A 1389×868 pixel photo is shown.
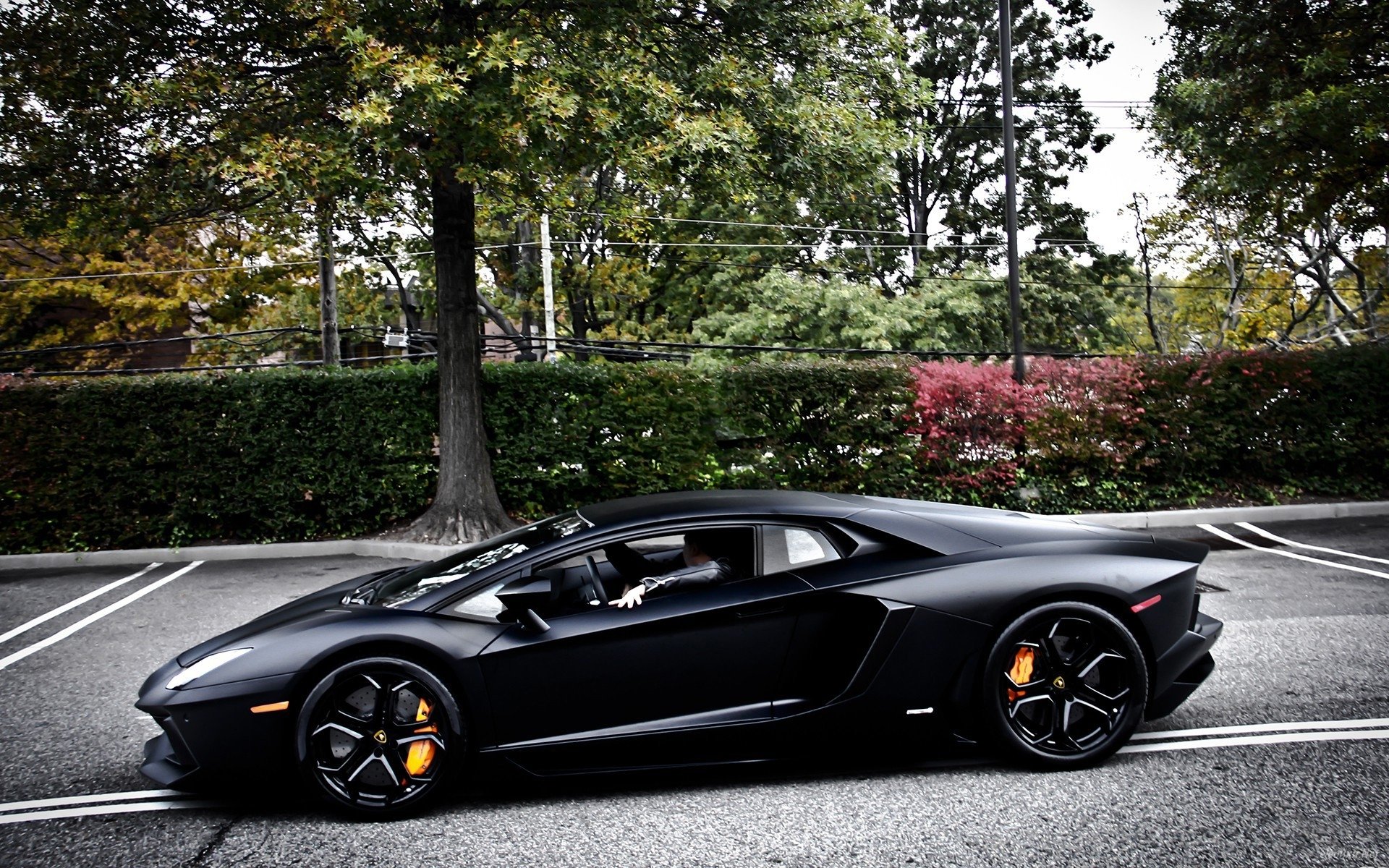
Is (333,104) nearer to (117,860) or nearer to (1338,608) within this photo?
(117,860)

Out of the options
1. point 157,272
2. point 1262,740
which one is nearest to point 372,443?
point 1262,740

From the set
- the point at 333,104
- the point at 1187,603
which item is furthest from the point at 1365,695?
the point at 333,104

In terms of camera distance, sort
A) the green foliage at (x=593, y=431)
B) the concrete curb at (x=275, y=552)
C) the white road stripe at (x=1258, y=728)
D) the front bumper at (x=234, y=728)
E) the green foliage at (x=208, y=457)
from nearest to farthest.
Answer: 1. the front bumper at (x=234, y=728)
2. the white road stripe at (x=1258, y=728)
3. the concrete curb at (x=275, y=552)
4. the green foliage at (x=208, y=457)
5. the green foliage at (x=593, y=431)

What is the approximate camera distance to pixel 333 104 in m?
12.2

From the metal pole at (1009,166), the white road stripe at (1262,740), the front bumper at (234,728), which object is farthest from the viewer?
the metal pole at (1009,166)

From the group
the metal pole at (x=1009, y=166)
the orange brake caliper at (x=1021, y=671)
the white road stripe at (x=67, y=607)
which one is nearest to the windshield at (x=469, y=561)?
the orange brake caliper at (x=1021, y=671)

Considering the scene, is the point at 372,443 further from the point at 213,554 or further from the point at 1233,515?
the point at 1233,515

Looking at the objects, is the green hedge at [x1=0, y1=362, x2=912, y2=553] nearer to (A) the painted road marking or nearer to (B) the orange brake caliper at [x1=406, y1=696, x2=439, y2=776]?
(A) the painted road marking

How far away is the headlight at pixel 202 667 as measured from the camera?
4.00 m

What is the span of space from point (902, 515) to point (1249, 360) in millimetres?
11681

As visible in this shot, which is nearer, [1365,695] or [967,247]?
[1365,695]

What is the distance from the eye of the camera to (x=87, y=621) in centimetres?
862

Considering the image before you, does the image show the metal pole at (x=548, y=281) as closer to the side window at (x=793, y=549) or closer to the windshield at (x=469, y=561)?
the windshield at (x=469, y=561)

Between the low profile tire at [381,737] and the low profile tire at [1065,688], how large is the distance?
222 centimetres
